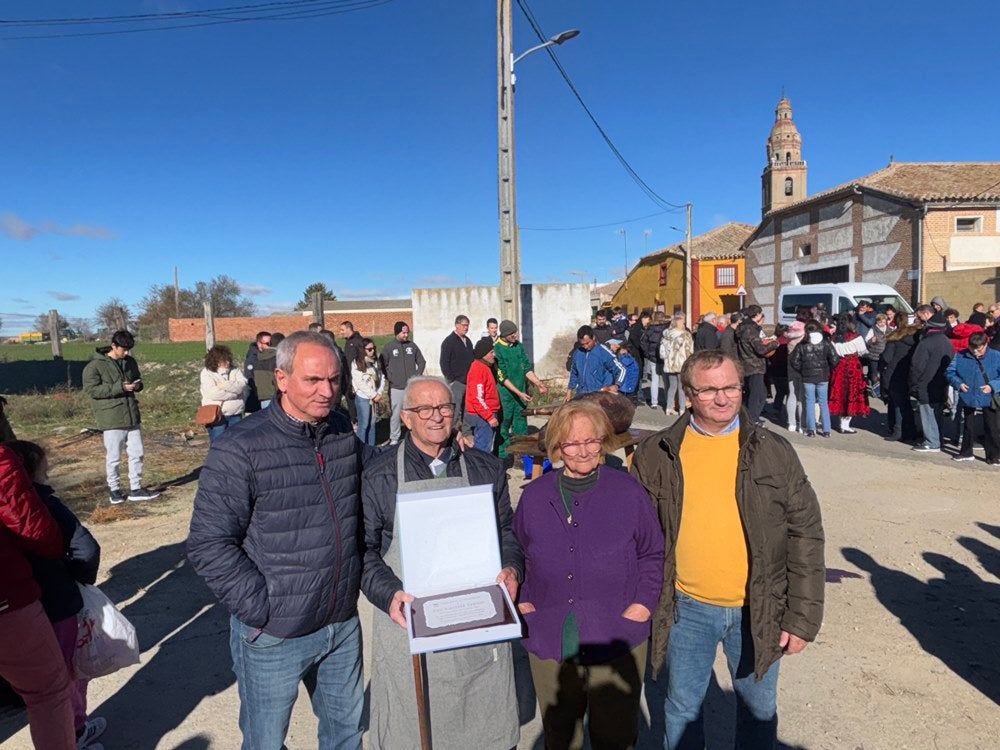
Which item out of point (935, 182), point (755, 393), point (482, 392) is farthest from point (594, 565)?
point (935, 182)

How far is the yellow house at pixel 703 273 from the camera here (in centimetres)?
4041

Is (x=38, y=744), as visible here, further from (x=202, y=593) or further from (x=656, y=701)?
(x=656, y=701)

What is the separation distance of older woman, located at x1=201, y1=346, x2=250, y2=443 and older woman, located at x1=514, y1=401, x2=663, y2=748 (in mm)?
6183

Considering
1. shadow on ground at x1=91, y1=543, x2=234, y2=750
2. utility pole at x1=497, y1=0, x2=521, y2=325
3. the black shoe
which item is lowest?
shadow on ground at x1=91, y1=543, x2=234, y2=750

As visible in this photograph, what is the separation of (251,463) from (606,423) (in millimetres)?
1287

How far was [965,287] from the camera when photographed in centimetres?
2112

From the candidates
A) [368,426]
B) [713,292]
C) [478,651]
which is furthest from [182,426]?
[713,292]

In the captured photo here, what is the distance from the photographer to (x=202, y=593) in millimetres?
4777

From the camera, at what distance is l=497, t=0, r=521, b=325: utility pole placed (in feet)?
34.6

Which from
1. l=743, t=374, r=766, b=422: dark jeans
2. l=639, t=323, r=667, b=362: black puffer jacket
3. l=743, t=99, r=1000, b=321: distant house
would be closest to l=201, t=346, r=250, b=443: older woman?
l=743, t=374, r=766, b=422: dark jeans

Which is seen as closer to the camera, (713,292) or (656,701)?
(656,701)

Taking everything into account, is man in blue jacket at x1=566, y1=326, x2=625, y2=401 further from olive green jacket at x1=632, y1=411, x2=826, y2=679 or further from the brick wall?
the brick wall

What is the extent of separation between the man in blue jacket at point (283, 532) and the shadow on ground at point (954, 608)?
3.35m

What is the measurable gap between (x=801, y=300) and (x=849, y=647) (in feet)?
54.9
